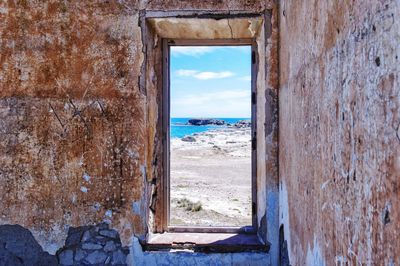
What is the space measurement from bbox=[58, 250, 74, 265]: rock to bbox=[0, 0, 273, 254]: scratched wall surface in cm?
9

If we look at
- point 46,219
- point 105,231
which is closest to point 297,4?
point 105,231

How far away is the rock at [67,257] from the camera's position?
10.2 feet

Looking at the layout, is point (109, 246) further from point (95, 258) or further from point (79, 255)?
point (79, 255)

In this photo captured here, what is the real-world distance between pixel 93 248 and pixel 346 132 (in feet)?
7.88

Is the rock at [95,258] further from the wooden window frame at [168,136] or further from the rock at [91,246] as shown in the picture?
the wooden window frame at [168,136]

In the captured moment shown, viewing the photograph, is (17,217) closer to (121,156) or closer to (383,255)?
(121,156)

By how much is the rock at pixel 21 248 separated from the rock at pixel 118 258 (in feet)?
1.55

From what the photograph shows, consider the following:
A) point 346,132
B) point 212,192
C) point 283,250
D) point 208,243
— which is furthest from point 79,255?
point 212,192

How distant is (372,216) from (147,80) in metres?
2.42

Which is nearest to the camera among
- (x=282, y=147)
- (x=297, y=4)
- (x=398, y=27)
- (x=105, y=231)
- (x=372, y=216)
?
(x=398, y=27)

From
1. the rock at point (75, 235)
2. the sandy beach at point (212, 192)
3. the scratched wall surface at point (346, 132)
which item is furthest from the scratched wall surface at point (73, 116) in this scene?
the sandy beach at point (212, 192)

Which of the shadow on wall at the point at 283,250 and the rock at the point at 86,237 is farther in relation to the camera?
the rock at the point at 86,237

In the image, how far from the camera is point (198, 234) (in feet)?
11.4

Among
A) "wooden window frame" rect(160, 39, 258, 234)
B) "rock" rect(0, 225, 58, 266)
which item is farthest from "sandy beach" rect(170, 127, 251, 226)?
"rock" rect(0, 225, 58, 266)
